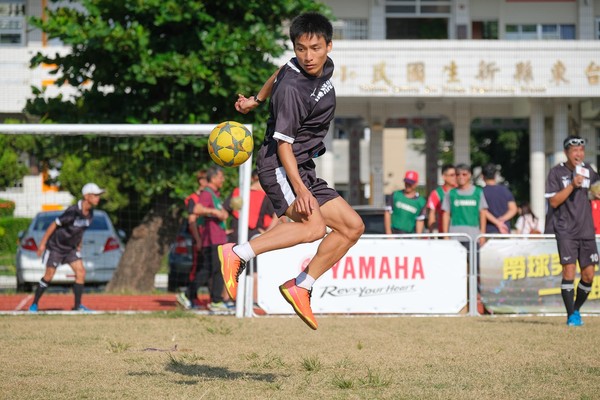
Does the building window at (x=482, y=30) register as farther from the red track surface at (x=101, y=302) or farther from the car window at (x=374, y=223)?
the red track surface at (x=101, y=302)

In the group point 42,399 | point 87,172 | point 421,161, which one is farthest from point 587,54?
point 421,161

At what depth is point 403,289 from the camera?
13438 mm

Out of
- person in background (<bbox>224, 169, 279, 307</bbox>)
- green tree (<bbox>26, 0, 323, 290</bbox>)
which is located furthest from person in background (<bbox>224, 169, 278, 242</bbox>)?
green tree (<bbox>26, 0, 323, 290</bbox>)

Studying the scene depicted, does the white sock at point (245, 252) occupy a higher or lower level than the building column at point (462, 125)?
lower

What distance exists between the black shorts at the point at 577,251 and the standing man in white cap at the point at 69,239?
252 inches

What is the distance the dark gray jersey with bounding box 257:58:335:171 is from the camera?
6516mm

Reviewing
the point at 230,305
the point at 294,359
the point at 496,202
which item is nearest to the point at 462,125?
the point at 496,202

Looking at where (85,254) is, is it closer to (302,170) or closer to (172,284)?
(172,284)

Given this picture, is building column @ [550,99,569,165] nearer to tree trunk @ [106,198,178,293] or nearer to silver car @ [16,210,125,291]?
tree trunk @ [106,198,178,293]

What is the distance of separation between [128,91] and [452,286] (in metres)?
7.89

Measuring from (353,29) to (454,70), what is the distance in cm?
461

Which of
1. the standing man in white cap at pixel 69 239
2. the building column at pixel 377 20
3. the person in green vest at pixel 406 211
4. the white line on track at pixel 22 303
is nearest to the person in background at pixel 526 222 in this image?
the person in green vest at pixel 406 211

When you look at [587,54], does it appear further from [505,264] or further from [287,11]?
[505,264]

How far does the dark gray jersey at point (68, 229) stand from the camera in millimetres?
13680
